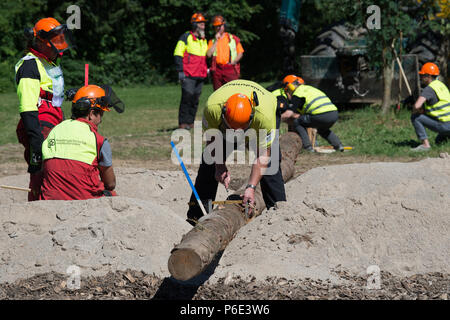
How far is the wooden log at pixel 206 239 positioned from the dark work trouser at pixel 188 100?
5.88 meters

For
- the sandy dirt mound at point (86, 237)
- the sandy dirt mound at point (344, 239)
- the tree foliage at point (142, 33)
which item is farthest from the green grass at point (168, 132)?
the tree foliage at point (142, 33)

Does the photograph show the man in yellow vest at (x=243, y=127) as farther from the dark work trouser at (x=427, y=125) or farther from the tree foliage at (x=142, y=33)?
the tree foliage at (x=142, y=33)

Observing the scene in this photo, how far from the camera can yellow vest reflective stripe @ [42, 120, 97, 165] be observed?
551 centimetres

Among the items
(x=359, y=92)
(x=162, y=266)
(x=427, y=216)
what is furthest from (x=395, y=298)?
(x=359, y=92)

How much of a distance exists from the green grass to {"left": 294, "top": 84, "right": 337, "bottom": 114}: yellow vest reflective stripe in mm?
812

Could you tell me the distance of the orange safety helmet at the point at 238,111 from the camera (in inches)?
209

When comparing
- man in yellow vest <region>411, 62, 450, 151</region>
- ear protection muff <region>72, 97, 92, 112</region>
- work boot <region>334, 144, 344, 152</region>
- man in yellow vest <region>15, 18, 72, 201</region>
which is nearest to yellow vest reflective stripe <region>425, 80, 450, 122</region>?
man in yellow vest <region>411, 62, 450, 151</region>

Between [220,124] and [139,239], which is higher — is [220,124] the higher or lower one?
the higher one

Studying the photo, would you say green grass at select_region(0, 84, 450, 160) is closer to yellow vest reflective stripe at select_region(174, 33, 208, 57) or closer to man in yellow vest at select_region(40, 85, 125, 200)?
yellow vest reflective stripe at select_region(174, 33, 208, 57)

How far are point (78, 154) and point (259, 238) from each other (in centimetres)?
169

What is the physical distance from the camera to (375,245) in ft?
16.8

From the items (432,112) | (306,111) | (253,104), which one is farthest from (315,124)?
(253,104)
